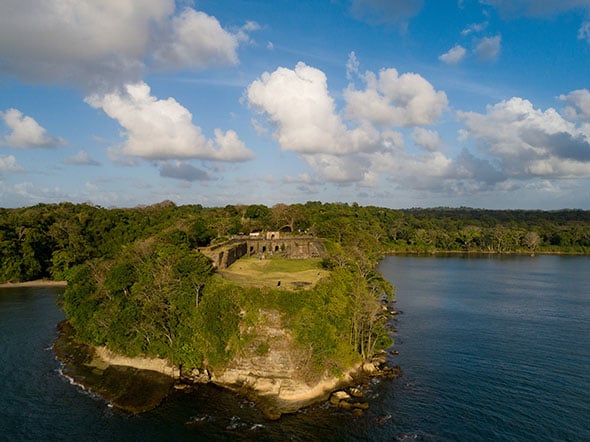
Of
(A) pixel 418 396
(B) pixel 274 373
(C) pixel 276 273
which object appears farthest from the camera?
(C) pixel 276 273

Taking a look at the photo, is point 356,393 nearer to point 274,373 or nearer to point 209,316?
point 274,373

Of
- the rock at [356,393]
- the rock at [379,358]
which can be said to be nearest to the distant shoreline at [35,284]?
the rock at [379,358]

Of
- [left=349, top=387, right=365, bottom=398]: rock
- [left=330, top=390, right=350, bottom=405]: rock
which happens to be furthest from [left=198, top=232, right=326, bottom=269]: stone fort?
[left=349, top=387, right=365, bottom=398]: rock

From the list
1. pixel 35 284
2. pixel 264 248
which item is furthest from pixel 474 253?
pixel 35 284

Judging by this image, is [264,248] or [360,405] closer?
[360,405]

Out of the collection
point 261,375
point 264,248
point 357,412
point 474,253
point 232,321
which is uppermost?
point 264,248

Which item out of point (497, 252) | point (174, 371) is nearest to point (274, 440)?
point (174, 371)
